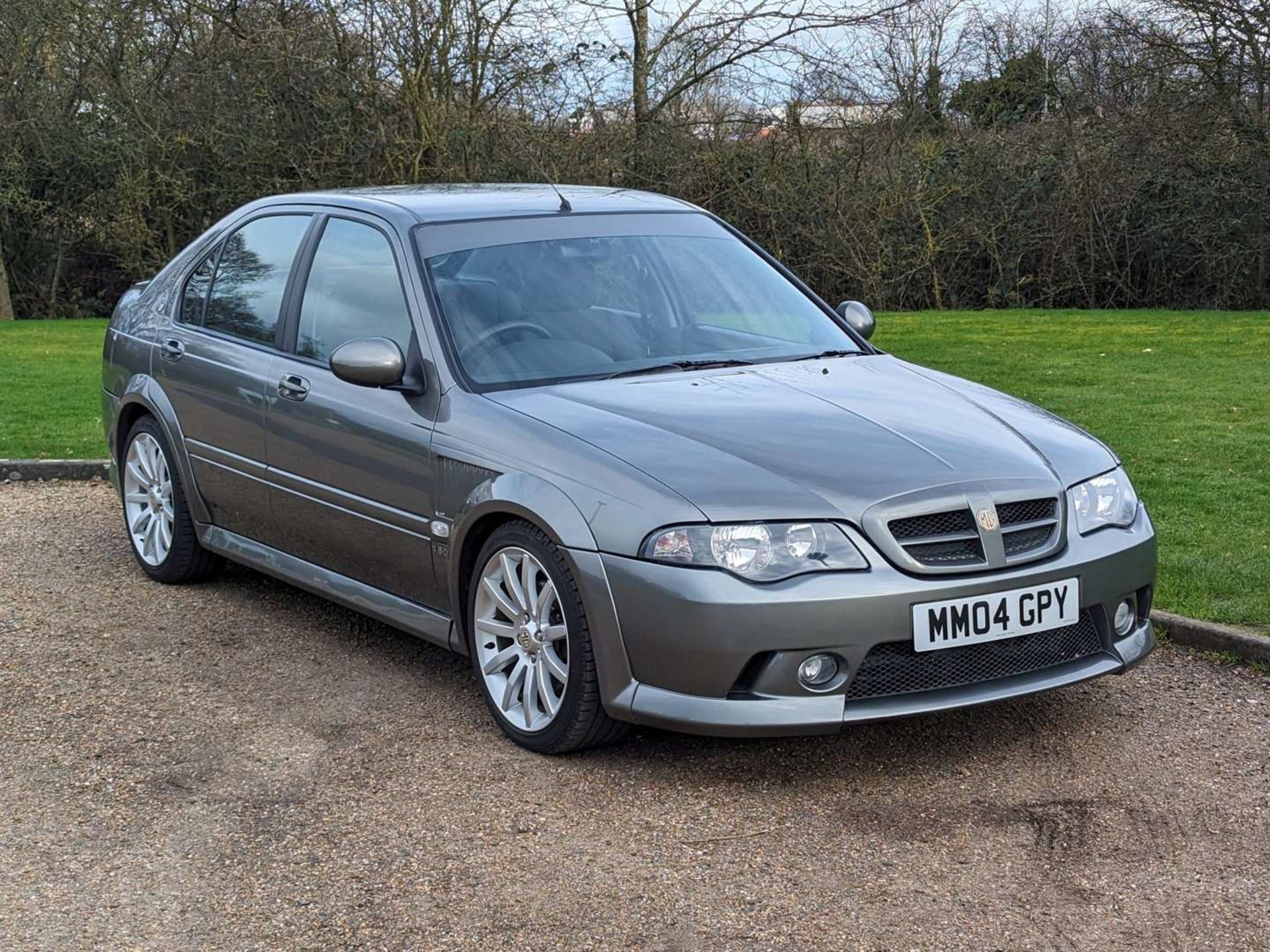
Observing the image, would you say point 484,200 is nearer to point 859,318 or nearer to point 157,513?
point 859,318

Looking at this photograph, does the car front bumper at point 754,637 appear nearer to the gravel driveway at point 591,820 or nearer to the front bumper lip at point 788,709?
the front bumper lip at point 788,709

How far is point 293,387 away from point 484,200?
1019mm

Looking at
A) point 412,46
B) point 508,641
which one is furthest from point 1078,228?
point 508,641

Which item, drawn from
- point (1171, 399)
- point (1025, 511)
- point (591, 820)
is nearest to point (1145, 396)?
point (1171, 399)

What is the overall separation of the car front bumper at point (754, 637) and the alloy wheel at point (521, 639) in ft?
Answer: 0.96

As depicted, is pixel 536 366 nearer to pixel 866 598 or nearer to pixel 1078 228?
pixel 866 598

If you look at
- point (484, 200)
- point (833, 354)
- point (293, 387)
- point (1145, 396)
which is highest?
point (484, 200)

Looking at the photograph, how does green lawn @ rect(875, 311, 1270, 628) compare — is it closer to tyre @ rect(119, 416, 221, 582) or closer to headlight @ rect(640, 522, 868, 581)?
headlight @ rect(640, 522, 868, 581)

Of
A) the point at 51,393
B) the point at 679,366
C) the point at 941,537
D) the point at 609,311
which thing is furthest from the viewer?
the point at 51,393

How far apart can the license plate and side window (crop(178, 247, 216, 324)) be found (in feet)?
12.6

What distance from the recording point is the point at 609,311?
5.65 m

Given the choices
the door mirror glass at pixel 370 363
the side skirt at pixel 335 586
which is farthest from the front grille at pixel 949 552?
the door mirror glass at pixel 370 363

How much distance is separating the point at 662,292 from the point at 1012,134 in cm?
1876

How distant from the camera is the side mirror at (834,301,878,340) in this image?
6.42 m
